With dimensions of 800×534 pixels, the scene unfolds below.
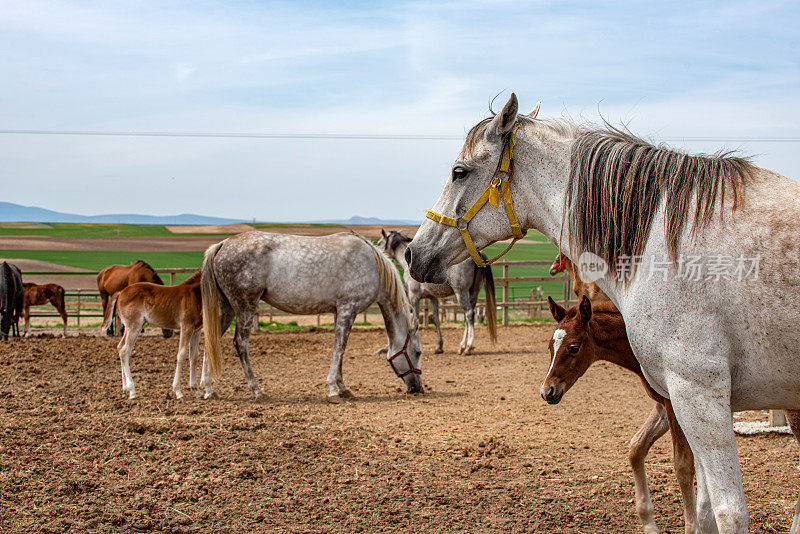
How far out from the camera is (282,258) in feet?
26.3

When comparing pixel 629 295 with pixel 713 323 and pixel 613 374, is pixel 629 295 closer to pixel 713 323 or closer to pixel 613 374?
pixel 713 323

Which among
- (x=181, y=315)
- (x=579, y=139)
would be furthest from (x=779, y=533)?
(x=181, y=315)

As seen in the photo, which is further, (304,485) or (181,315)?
(181,315)

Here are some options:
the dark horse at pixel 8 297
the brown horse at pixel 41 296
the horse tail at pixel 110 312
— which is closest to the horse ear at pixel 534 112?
the horse tail at pixel 110 312

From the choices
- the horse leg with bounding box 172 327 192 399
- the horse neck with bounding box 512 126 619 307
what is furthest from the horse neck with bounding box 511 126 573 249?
the horse leg with bounding box 172 327 192 399

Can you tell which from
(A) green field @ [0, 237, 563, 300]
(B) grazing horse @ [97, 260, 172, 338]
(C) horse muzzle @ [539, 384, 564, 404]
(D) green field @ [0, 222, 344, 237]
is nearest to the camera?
(C) horse muzzle @ [539, 384, 564, 404]

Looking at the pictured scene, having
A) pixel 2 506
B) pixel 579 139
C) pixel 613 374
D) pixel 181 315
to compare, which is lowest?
pixel 613 374

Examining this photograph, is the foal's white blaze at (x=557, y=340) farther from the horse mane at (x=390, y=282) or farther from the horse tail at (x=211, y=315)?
the horse tail at (x=211, y=315)

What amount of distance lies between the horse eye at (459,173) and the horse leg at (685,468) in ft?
5.81

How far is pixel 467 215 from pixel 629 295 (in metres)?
0.70

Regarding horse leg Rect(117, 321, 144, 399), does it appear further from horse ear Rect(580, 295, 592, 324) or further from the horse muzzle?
A: horse ear Rect(580, 295, 592, 324)

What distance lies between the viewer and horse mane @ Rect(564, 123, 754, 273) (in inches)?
85.7

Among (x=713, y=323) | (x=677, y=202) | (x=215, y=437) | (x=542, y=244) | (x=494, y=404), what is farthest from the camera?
(x=542, y=244)

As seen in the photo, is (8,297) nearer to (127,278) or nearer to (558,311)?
(127,278)
